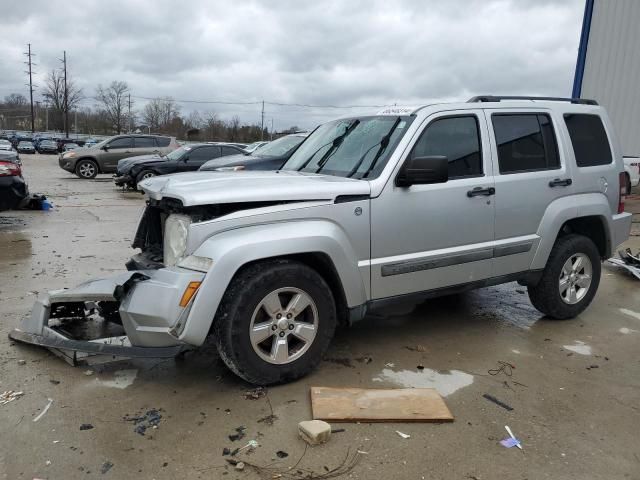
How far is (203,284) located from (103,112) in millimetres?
90855

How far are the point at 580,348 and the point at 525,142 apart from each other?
179cm

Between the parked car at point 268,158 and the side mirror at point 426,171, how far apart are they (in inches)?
238

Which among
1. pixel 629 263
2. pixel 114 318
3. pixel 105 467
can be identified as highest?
pixel 629 263

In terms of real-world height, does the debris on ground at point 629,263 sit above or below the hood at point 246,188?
below

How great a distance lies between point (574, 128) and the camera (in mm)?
4879

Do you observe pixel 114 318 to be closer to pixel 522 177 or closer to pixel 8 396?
pixel 8 396

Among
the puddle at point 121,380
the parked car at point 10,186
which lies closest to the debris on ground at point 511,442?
the puddle at point 121,380

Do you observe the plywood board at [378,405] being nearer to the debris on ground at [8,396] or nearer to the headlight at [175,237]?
the headlight at [175,237]

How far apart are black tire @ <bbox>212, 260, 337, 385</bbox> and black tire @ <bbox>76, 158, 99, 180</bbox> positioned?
19.7 metres

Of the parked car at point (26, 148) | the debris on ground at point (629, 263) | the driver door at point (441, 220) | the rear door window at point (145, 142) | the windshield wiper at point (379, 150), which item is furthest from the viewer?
the parked car at point (26, 148)

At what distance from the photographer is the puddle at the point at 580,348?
172 inches

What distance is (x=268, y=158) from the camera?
1063cm

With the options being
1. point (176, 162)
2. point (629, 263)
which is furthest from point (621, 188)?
point (176, 162)

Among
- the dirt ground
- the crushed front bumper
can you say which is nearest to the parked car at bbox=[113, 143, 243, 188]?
the dirt ground
